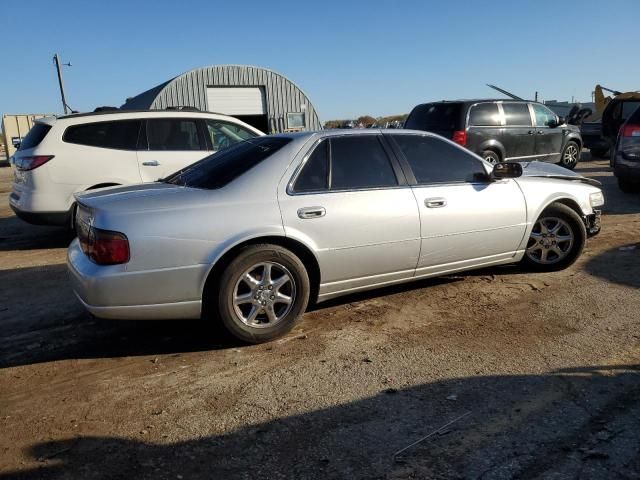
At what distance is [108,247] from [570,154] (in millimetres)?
12707

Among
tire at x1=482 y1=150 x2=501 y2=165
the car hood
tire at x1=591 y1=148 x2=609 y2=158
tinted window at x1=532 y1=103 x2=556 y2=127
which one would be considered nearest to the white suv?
the car hood

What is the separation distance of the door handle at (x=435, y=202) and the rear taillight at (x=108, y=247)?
93.6 inches

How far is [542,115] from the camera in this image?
12320mm

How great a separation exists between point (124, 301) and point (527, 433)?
2559 mm

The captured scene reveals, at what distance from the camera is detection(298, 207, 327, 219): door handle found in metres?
3.99

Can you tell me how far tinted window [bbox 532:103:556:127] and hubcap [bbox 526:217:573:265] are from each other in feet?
25.1

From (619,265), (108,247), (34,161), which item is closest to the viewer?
(108,247)

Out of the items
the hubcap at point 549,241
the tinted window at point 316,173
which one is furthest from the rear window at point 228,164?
the hubcap at point 549,241

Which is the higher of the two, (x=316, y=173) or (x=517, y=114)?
(x=517, y=114)

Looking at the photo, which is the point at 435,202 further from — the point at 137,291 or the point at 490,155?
the point at 490,155

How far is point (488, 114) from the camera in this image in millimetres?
11078

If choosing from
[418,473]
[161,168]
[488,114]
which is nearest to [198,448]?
[418,473]

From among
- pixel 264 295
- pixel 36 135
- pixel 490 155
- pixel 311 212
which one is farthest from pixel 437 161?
pixel 490 155

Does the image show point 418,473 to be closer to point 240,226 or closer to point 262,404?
point 262,404
